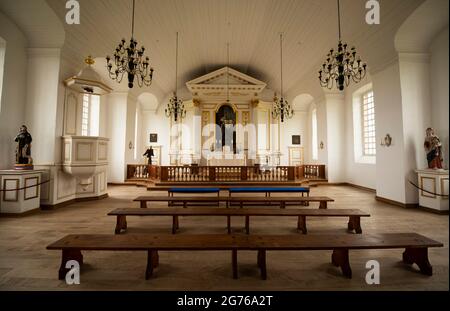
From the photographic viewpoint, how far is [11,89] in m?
4.77

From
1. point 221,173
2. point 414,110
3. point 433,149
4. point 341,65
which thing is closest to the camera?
point 341,65

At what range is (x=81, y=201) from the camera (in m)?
5.95

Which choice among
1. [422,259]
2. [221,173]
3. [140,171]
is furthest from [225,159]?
[422,259]

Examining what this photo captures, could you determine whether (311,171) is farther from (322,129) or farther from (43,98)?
(43,98)

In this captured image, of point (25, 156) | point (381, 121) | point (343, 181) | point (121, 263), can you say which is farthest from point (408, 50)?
point (25, 156)

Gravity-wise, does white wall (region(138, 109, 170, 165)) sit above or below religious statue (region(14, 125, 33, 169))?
above

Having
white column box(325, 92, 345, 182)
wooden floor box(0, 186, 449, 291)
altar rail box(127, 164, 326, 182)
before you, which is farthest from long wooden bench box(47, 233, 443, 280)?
white column box(325, 92, 345, 182)

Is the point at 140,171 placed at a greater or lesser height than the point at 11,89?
lesser

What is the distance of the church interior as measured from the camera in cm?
216

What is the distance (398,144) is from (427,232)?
280cm

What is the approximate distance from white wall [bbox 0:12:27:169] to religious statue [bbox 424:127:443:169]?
979 cm

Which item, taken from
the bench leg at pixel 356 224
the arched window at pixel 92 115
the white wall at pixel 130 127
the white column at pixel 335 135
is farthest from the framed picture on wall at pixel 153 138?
the bench leg at pixel 356 224

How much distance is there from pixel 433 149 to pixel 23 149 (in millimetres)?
9410

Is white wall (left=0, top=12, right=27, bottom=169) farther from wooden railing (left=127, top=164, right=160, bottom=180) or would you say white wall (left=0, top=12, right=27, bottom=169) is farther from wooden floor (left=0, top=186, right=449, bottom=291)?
wooden railing (left=127, top=164, right=160, bottom=180)
